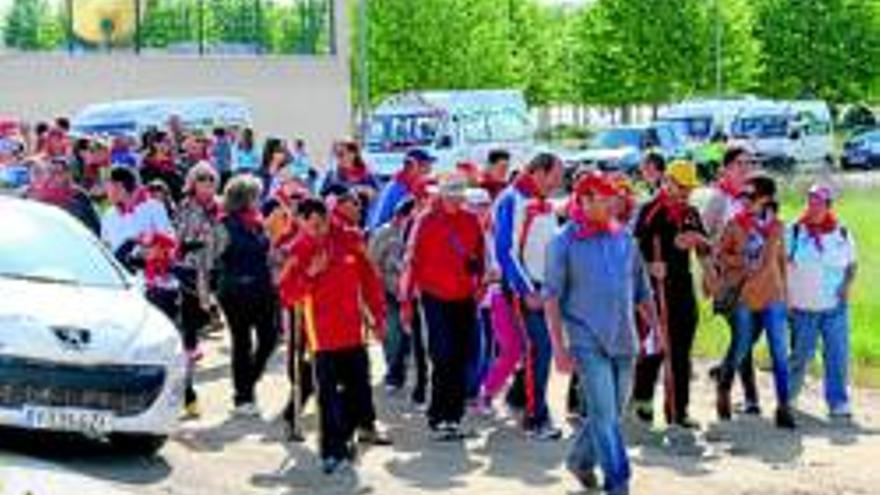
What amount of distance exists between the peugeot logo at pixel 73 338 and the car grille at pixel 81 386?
116 millimetres

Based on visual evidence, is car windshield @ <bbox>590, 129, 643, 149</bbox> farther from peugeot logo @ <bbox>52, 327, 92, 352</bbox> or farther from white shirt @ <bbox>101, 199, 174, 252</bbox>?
peugeot logo @ <bbox>52, 327, 92, 352</bbox>

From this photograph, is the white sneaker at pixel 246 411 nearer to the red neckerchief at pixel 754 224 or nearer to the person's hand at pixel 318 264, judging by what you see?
the person's hand at pixel 318 264

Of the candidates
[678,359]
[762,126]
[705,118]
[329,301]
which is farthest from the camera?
[762,126]

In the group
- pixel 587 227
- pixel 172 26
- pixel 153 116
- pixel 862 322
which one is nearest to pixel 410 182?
pixel 587 227

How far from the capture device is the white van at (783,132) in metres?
56.5

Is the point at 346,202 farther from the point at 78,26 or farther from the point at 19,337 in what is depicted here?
the point at 78,26

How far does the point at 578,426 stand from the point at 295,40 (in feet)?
152

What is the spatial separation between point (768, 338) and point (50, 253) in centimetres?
508

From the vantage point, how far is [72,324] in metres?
11.9

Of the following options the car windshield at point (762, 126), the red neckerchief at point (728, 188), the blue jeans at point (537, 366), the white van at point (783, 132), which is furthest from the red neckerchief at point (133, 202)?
the car windshield at point (762, 126)

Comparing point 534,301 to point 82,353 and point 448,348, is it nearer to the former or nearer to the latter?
point 448,348

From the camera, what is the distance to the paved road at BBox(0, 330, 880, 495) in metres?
12.0

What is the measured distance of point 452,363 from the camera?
13570 millimetres

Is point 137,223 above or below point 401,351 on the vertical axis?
above
